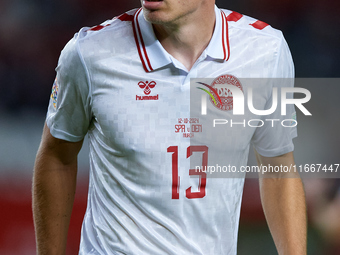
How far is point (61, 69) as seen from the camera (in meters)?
1.46

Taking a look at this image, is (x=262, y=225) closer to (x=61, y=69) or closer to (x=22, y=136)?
(x=22, y=136)

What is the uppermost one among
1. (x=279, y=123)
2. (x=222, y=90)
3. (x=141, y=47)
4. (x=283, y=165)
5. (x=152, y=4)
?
(x=152, y=4)

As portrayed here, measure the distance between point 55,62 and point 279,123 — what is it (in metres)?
2.40

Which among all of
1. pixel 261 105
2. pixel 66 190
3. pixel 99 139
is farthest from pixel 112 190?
pixel 261 105

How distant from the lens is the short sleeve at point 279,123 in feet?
5.06

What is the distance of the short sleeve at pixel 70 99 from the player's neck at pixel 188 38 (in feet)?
0.71

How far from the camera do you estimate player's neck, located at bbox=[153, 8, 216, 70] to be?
143 cm

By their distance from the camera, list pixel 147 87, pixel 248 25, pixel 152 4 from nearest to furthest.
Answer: pixel 152 4
pixel 147 87
pixel 248 25

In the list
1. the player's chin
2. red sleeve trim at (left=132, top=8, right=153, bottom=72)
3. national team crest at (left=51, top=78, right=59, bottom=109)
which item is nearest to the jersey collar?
red sleeve trim at (left=132, top=8, right=153, bottom=72)

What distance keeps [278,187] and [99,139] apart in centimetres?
55

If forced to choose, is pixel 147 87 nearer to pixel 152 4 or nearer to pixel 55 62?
pixel 152 4

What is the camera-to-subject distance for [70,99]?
1.48 m

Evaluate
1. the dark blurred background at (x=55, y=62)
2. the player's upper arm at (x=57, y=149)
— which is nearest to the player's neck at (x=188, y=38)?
the player's upper arm at (x=57, y=149)

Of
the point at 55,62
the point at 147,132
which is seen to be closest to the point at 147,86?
the point at 147,132
